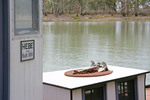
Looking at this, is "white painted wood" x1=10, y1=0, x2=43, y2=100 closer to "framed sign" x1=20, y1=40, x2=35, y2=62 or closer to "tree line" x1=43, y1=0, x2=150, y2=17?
"framed sign" x1=20, y1=40, x2=35, y2=62

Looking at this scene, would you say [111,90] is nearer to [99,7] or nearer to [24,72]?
[24,72]

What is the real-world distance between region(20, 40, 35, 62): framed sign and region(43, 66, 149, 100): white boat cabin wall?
3.51ft

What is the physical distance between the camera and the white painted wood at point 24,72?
325 cm

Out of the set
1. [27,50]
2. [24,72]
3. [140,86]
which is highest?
[27,50]

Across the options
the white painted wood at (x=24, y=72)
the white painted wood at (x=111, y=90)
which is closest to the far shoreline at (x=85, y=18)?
the white painted wood at (x=111, y=90)

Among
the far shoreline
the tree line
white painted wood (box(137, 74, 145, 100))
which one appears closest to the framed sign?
white painted wood (box(137, 74, 145, 100))

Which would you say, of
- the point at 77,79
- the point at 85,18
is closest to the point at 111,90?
the point at 77,79

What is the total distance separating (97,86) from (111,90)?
1.15 feet

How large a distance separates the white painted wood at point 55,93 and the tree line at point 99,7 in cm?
5754

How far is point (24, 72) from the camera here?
11.2 feet

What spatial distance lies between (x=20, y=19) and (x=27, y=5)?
164 millimetres

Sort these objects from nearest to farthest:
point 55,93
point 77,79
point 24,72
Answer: point 24,72 → point 55,93 → point 77,79

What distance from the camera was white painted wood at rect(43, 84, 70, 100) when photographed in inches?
177

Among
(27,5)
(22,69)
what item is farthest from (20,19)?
(22,69)
